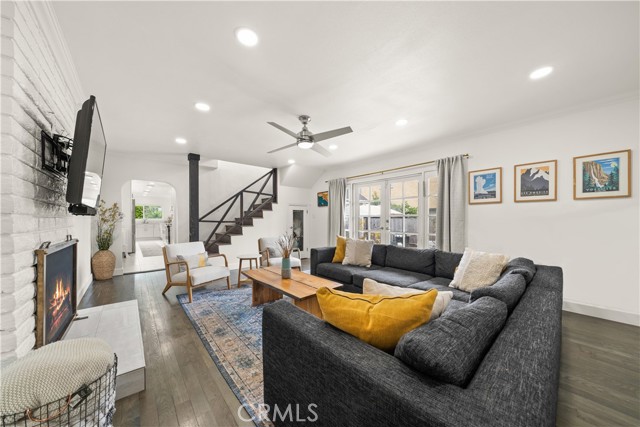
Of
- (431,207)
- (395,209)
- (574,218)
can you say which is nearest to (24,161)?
(431,207)

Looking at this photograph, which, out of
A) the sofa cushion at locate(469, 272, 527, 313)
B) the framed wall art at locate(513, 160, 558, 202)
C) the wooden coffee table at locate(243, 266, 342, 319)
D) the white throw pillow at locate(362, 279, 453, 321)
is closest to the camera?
the white throw pillow at locate(362, 279, 453, 321)

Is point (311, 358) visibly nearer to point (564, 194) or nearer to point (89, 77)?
point (89, 77)

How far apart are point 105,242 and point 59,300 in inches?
138

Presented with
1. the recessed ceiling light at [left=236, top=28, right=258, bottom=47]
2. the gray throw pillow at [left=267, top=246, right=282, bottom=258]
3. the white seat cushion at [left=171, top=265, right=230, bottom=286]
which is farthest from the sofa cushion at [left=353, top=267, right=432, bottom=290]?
the recessed ceiling light at [left=236, top=28, right=258, bottom=47]

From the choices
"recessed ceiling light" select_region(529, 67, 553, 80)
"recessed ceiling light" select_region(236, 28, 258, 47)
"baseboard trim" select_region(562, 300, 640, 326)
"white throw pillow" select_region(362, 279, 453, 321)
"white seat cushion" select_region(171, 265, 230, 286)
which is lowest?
"baseboard trim" select_region(562, 300, 640, 326)

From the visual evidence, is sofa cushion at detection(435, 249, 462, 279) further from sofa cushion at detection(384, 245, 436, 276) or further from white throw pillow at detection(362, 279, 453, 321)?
white throw pillow at detection(362, 279, 453, 321)

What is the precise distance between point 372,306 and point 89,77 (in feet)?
10.3

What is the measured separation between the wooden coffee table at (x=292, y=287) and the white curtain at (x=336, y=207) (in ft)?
8.89

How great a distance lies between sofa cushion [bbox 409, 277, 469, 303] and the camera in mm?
2351

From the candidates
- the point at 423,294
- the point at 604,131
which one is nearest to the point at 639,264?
the point at 604,131

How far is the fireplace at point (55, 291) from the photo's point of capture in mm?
1351

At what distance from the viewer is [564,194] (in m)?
3.03

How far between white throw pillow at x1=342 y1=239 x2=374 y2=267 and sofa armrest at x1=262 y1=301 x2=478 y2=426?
8.17ft

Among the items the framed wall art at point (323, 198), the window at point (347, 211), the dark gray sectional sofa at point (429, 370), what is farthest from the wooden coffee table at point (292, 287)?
the framed wall art at point (323, 198)
